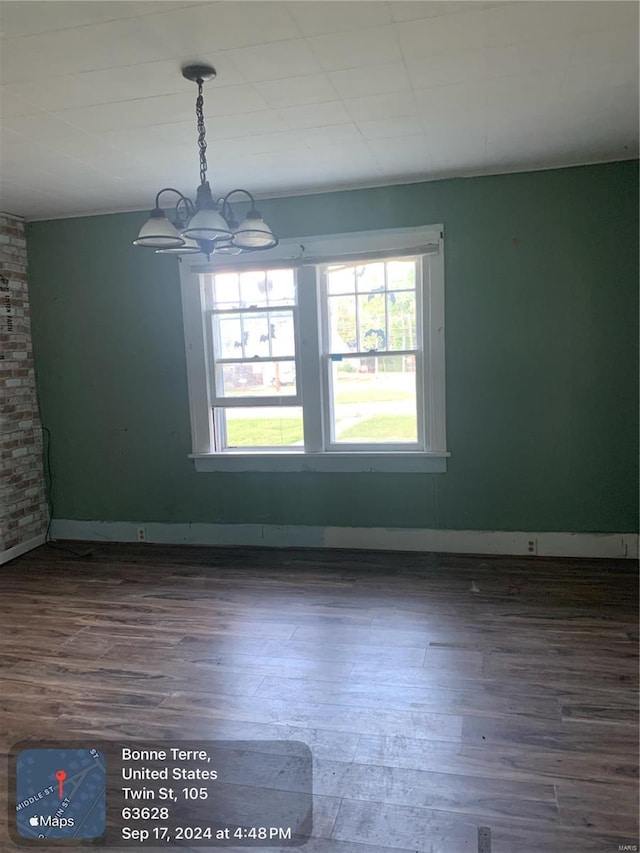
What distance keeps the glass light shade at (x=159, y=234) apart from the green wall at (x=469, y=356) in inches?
79.6

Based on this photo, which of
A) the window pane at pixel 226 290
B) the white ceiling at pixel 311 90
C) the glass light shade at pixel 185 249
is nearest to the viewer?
the white ceiling at pixel 311 90

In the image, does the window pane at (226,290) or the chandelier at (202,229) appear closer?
the chandelier at (202,229)

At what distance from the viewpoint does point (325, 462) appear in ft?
14.9

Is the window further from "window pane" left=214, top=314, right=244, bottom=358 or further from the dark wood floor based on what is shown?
the dark wood floor

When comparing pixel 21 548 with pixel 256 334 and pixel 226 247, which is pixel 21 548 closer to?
pixel 256 334

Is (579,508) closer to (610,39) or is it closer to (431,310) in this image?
(431,310)

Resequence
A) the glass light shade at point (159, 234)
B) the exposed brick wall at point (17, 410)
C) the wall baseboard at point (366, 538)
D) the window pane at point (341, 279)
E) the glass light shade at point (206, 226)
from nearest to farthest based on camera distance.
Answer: the glass light shade at point (206, 226)
the glass light shade at point (159, 234)
the wall baseboard at point (366, 538)
the window pane at point (341, 279)
the exposed brick wall at point (17, 410)

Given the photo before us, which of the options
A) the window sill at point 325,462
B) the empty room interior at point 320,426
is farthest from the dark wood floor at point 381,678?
the window sill at point 325,462

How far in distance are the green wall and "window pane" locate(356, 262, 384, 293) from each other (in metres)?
0.28

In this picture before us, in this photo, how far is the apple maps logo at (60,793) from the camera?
6.56ft

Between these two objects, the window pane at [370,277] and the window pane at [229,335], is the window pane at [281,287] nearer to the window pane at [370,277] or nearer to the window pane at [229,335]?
the window pane at [229,335]

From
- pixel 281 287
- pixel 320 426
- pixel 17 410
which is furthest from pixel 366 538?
pixel 17 410

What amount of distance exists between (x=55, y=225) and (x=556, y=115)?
3788mm

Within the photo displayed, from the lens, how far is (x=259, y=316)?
4.59m
